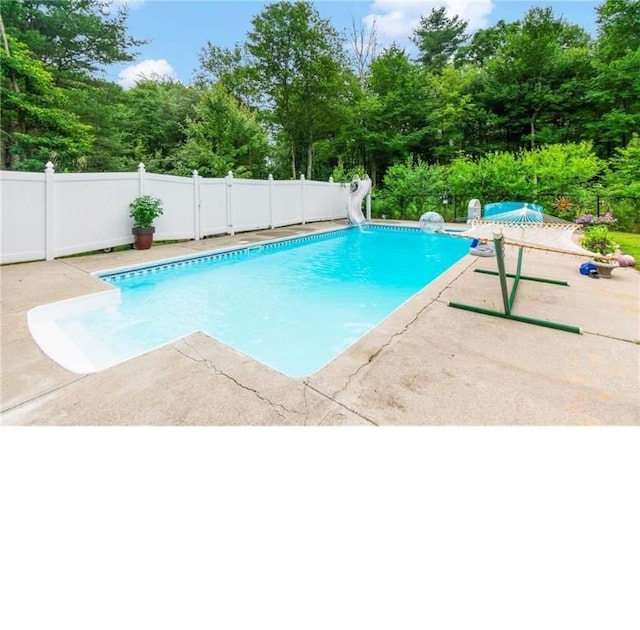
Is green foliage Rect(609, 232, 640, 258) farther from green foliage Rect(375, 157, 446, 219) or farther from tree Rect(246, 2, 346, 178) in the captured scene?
tree Rect(246, 2, 346, 178)

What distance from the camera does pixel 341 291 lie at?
19.0ft

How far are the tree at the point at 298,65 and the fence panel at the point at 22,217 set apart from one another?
1276cm

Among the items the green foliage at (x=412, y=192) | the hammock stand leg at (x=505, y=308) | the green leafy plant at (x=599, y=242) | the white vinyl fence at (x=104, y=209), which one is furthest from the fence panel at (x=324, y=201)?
the hammock stand leg at (x=505, y=308)

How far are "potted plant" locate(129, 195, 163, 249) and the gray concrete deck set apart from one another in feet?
12.6

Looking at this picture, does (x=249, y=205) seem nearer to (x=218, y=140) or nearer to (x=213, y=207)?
(x=213, y=207)

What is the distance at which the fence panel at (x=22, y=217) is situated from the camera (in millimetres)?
5551

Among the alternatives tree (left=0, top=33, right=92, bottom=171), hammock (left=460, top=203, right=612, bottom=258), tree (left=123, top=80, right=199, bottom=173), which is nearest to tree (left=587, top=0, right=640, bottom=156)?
hammock (left=460, top=203, right=612, bottom=258)

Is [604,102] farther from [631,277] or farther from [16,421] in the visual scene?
[16,421]

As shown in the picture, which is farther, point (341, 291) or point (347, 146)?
point (347, 146)

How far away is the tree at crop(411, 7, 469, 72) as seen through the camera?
20.6 meters

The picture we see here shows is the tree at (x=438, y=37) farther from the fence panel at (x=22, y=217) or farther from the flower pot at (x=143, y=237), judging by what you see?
the fence panel at (x=22, y=217)
